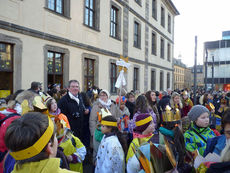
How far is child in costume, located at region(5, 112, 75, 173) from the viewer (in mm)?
1217

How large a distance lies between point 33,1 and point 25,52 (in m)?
1.98

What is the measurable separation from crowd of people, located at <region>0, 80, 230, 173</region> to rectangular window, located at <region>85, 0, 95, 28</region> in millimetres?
6487

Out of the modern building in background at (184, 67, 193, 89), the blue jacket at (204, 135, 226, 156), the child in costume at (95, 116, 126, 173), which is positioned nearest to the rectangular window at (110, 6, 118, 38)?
the child in costume at (95, 116, 126, 173)

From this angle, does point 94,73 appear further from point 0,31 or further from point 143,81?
point 143,81

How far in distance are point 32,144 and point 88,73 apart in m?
9.55

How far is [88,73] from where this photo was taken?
35.0 feet

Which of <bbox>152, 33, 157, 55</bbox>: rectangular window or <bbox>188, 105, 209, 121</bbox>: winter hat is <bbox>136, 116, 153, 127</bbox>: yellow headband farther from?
<bbox>152, 33, 157, 55</bbox>: rectangular window

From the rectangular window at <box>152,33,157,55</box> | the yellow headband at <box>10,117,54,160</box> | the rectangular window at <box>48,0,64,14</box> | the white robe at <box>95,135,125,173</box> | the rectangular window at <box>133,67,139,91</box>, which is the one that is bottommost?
the white robe at <box>95,135,125,173</box>

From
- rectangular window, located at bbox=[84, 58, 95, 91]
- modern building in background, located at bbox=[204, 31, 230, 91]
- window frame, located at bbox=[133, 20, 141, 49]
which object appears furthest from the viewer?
modern building in background, located at bbox=[204, 31, 230, 91]

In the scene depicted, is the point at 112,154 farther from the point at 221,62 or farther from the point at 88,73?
the point at 221,62

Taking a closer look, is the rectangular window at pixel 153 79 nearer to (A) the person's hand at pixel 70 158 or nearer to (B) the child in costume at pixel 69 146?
(B) the child in costume at pixel 69 146

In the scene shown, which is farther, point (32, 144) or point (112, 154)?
point (112, 154)

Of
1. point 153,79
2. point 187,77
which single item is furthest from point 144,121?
point 187,77

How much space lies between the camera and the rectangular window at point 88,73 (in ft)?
34.1
